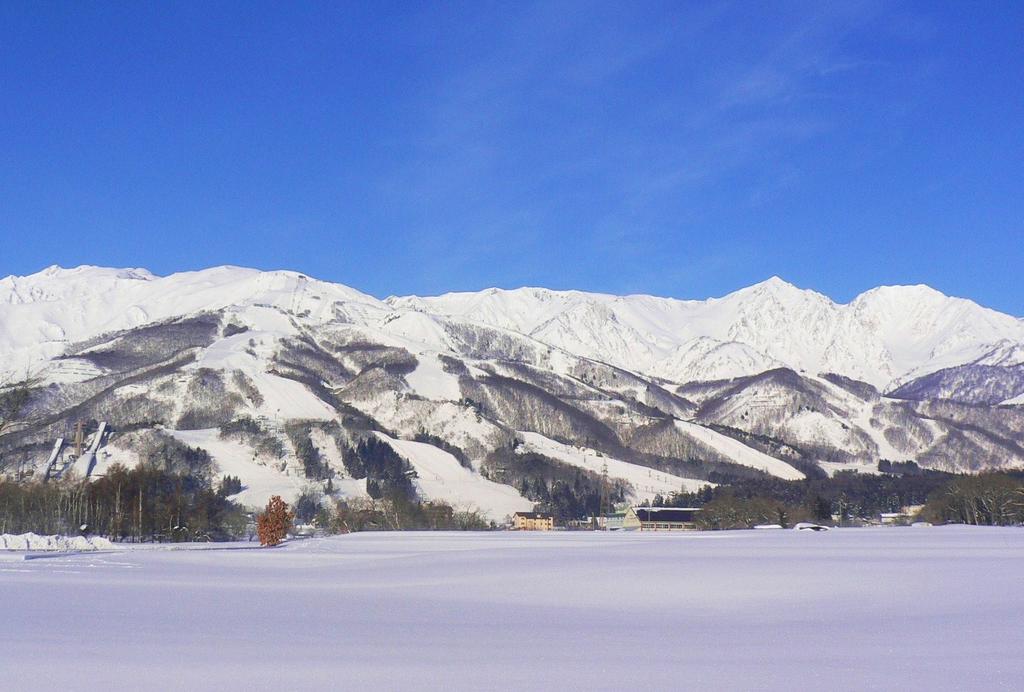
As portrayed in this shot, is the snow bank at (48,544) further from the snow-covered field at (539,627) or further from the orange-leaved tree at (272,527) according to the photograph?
the snow-covered field at (539,627)

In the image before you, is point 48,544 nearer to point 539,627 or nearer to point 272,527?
point 272,527

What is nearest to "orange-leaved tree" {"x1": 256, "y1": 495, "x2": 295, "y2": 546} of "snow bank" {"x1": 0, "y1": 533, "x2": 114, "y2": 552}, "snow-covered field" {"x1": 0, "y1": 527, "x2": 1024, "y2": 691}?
"snow bank" {"x1": 0, "y1": 533, "x2": 114, "y2": 552}

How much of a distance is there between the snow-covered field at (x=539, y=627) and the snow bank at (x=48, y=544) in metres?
33.6

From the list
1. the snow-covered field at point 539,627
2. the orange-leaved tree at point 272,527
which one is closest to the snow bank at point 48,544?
the orange-leaved tree at point 272,527

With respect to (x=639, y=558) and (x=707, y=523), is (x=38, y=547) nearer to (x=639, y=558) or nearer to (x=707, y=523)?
(x=639, y=558)

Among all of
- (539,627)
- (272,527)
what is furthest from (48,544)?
(539,627)

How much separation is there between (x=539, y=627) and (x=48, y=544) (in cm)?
6956

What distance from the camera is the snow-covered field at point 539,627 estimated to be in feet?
62.6

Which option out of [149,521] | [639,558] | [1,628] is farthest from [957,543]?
[149,521]

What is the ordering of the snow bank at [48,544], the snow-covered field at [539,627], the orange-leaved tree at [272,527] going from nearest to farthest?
the snow-covered field at [539,627], the snow bank at [48,544], the orange-leaved tree at [272,527]

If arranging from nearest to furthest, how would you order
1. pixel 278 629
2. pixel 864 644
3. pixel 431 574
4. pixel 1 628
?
pixel 864 644 < pixel 1 628 < pixel 278 629 < pixel 431 574

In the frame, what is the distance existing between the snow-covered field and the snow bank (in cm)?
3360

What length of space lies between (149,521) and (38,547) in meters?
45.0

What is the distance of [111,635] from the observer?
24.3m
